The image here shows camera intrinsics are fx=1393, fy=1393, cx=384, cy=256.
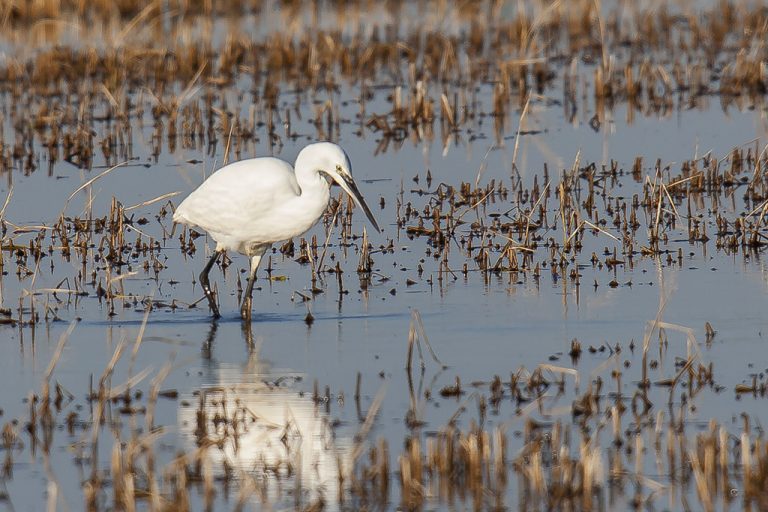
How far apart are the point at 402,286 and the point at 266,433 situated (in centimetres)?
327

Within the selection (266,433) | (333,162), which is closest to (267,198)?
(333,162)

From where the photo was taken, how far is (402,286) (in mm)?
9258

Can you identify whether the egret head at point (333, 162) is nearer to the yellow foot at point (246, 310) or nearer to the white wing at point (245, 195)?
the white wing at point (245, 195)

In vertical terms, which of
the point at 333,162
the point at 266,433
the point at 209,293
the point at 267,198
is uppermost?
the point at 333,162

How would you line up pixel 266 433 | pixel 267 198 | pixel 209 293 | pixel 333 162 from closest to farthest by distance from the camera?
1. pixel 266 433
2. pixel 333 162
3. pixel 267 198
4. pixel 209 293

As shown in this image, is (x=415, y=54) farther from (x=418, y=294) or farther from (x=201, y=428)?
(x=201, y=428)

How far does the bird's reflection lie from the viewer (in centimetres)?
553

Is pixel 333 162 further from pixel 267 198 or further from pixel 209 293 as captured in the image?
pixel 209 293

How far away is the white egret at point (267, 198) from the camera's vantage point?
798cm

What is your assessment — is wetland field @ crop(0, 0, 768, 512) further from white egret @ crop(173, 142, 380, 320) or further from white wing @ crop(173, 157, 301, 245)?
white wing @ crop(173, 157, 301, 245)

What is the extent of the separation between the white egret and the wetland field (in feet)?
1.63

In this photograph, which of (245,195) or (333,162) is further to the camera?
(245,195)

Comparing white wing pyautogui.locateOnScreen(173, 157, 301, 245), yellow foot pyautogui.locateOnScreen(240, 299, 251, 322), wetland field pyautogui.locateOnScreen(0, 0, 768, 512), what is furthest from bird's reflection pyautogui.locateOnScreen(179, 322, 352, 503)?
white wing pyautogui.locateOnScreen(173, 157, 301, 245)

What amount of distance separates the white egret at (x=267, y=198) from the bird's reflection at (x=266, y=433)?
46.5 inches
